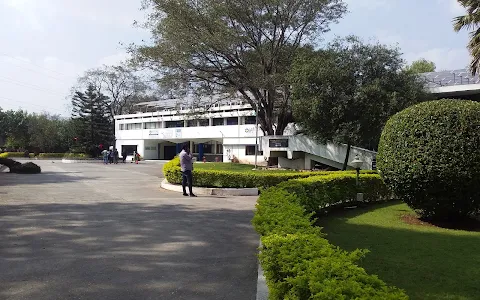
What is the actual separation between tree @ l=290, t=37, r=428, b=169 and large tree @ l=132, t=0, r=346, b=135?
2790 mm

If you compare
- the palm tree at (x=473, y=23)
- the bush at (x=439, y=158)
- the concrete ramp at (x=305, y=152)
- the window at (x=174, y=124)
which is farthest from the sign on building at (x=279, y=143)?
the window at (x=174, y=124)

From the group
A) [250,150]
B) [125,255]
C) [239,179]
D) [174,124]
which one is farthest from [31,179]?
[174,124]

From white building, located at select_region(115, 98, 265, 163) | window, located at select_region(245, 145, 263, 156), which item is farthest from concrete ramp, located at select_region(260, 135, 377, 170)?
window, located at select_region(245, 145, 263, 156)

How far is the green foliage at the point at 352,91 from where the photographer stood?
19406 mm

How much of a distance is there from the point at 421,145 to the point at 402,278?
3.63 metres

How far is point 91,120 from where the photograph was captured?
50906mm

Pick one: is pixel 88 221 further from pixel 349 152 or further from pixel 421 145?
pixel 349 152

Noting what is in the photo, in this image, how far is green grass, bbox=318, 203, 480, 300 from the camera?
449 centimetres

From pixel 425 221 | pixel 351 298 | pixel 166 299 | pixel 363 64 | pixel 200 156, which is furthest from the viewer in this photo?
pixel 200 156

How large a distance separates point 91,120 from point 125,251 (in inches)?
1923

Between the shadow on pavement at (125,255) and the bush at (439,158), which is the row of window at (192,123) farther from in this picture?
the bush at (439,158)

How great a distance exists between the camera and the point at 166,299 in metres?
3.80

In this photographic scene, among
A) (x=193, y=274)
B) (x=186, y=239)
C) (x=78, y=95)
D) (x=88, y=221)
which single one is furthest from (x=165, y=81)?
(x=78, y=95)

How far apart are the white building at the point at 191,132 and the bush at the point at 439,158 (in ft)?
73.0
